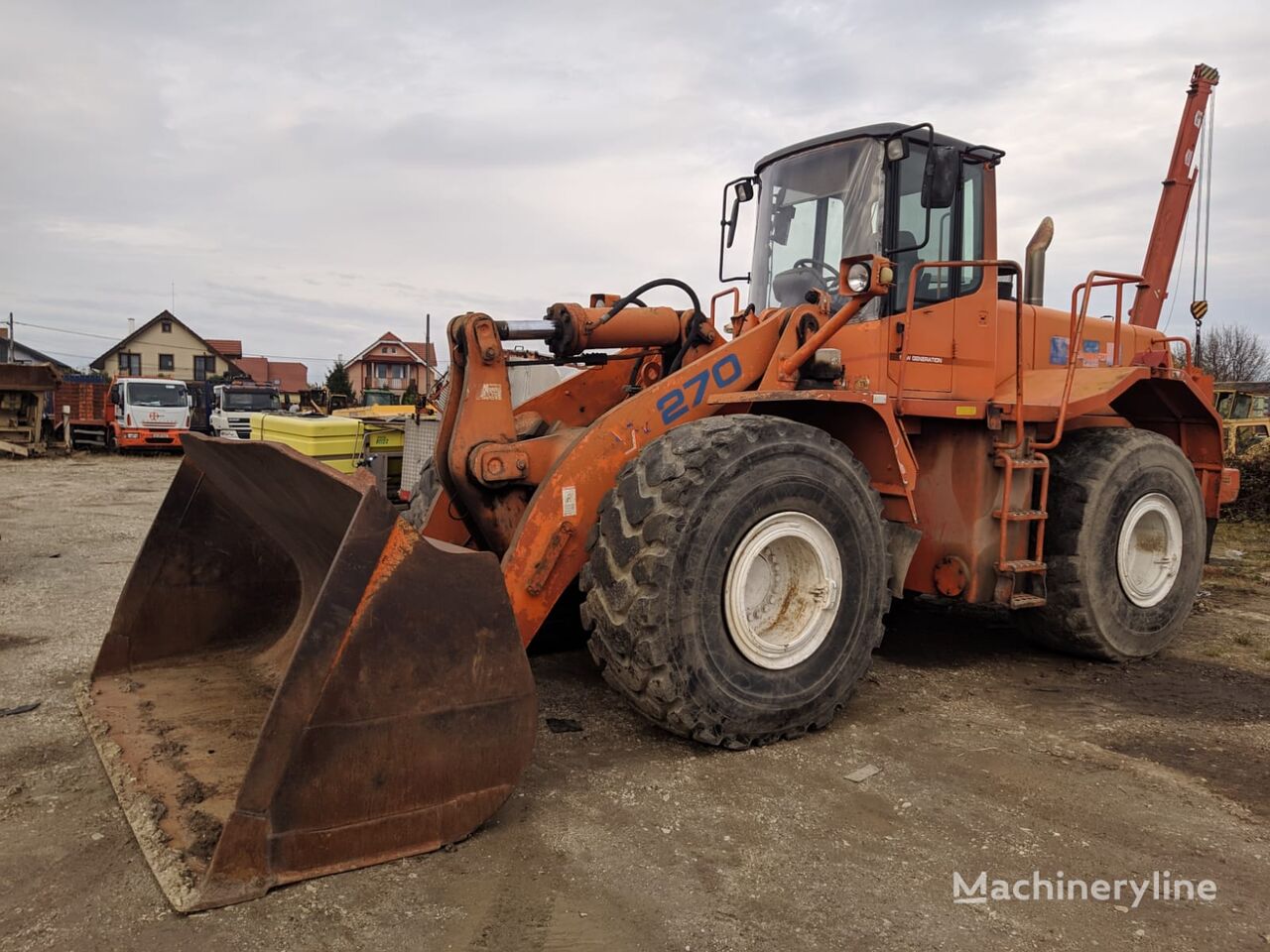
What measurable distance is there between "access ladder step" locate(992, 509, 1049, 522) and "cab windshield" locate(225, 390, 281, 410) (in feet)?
77.1

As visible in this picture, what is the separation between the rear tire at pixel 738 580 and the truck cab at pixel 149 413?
76.8 feet

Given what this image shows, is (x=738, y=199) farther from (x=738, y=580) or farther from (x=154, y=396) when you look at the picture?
(x=154, y=396)

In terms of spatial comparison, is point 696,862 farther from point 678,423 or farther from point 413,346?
point 413,346

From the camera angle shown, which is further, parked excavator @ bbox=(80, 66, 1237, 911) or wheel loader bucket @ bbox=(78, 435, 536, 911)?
parked excavator @ bbox=(80, 66, 1237, 911)

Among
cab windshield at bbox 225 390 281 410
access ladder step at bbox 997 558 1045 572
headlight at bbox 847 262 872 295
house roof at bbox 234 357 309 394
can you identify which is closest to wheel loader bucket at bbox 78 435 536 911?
headlight at bbox 847 262 872 295

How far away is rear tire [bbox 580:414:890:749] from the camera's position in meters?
3.53

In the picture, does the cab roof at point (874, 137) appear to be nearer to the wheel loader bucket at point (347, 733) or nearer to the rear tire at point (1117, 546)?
the rear tire at point (1117, 546)

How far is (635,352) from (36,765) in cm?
340

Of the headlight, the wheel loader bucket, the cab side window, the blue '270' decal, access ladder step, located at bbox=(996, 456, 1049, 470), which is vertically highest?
the cab side window

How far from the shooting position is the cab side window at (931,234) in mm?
4961

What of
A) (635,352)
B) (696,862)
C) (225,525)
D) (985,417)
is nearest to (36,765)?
(225,525)

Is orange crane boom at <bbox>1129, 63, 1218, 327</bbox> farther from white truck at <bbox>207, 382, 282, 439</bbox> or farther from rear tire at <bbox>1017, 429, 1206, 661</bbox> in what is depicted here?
white truck at <bbox>207, 382, 282, 439</bbox>

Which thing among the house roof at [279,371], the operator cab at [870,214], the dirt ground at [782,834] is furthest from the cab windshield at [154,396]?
the house roof at [279,371]

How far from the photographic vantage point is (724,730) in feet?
12.1
